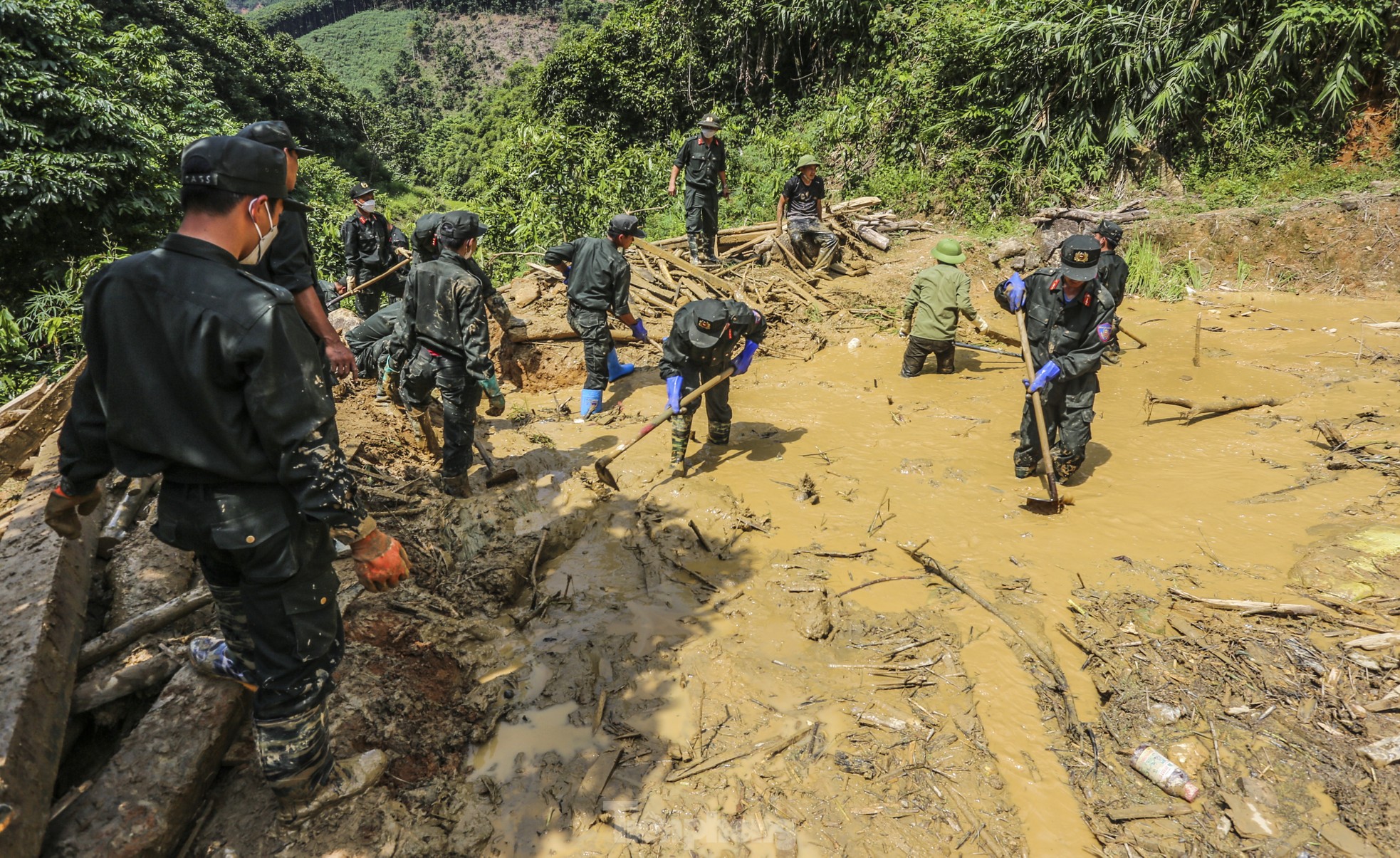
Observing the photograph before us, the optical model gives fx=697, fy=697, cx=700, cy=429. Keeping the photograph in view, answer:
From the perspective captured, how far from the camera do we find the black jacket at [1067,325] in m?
5.01

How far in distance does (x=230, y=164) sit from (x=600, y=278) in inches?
187

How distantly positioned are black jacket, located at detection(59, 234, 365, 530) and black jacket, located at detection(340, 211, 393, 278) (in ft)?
20.2

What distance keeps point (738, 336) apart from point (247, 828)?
4.43m


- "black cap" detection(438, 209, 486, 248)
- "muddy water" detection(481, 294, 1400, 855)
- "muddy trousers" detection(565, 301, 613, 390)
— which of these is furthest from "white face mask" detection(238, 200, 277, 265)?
"muddy trousers" detection(565, 301, 613, 390)

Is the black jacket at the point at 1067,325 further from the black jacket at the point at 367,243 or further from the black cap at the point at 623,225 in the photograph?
the black jacket at the point at 367,243

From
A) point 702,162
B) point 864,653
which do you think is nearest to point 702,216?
point 702,162

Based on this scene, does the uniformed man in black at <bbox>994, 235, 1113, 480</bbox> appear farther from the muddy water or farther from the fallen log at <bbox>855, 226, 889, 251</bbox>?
the fallen log at <bbox>855, 226, 889, 251</bbox>

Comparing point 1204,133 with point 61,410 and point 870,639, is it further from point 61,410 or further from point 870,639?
point 61,410

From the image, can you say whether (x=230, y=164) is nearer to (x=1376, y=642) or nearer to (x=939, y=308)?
(x=1376, y=642)

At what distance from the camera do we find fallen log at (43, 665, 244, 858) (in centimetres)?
214

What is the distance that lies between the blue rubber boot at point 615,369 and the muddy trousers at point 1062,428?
388 centimetres

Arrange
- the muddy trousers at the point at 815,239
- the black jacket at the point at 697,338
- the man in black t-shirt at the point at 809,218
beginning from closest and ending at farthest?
1. the black jacket at the point at 697,338
2. the man in black t-shirt at the point at 809,218
3. the muddy trousers at the point at 815,239

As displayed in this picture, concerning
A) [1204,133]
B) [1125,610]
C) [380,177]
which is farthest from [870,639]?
[380,177]

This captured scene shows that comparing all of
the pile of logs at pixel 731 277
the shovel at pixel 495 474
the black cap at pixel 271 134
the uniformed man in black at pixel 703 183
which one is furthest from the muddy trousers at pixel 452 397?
the uniformed man in black at pixel 703 183
